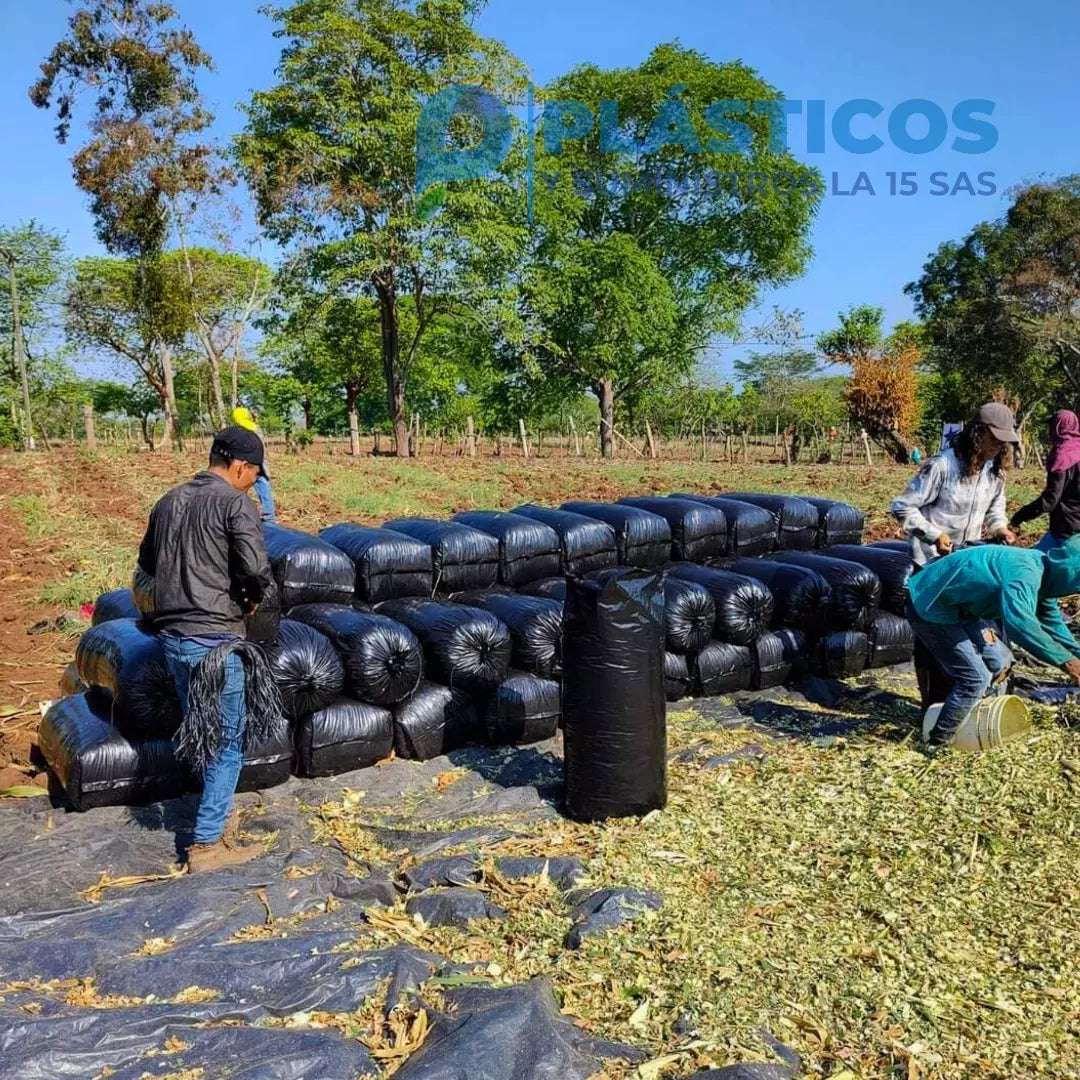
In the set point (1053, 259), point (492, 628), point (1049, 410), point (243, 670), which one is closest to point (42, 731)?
point (243, 670)

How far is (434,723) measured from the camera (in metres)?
4.79

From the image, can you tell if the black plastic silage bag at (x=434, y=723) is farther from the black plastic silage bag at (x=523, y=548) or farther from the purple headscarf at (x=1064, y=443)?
the purple headscarf at (x=1064, y=443)

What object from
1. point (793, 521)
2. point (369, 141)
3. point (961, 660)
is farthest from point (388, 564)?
point (369, 141)

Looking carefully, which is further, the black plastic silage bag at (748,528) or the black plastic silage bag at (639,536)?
the black plastic silage bag at (748,528)

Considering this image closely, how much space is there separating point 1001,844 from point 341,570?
349 centimetres

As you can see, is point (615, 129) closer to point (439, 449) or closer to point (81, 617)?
point (439, 449)

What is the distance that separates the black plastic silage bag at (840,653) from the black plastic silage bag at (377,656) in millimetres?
2664

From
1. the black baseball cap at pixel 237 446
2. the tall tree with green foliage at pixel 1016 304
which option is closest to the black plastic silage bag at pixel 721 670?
the black baseball cap at pixel 237 446

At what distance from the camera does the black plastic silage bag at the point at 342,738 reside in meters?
4.46

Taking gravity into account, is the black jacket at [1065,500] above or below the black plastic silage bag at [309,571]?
above

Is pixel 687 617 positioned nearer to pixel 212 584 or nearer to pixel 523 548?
pixel 523 548

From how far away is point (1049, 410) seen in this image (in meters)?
30.5

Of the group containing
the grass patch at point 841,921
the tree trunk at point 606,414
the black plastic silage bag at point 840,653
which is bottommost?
the grass patch at point 841,921

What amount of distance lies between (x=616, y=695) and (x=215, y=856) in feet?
5.49
